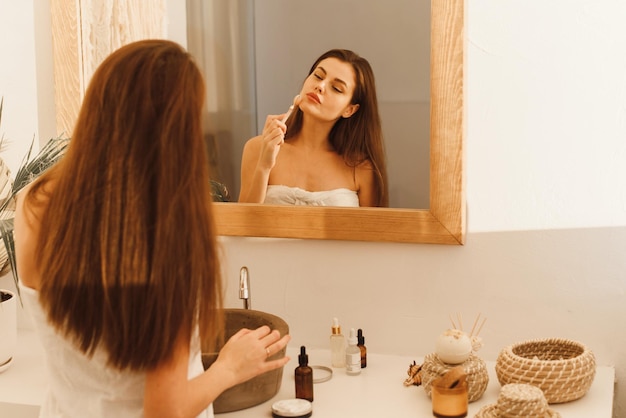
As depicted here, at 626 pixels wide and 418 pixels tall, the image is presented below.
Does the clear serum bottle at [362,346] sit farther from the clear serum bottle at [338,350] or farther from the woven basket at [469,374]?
the woven basket at [469,374]

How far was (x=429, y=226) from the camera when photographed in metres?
1.82

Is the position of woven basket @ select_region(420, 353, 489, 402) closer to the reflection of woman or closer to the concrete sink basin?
the concrete sink basin

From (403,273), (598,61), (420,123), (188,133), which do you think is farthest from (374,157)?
(188,133)

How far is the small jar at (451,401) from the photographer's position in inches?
60.0

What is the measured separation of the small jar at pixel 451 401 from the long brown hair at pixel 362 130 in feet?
1.54

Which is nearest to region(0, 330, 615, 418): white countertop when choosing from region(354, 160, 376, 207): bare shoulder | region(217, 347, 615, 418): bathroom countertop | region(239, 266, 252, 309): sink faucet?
region(217, 347, 615, 418): bathroom countertop

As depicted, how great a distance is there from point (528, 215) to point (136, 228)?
3.03 feet

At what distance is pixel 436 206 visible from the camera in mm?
1802

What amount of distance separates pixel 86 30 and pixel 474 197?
39.7 inches

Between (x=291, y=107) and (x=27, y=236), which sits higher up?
(x=291, y=107)

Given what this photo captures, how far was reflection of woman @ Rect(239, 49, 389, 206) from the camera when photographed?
183cm

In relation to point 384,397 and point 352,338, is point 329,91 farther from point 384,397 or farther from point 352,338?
point 384,397

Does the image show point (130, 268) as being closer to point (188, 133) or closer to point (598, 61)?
point (188, 133)

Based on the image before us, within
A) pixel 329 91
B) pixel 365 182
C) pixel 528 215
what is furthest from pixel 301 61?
pixel 528 215
